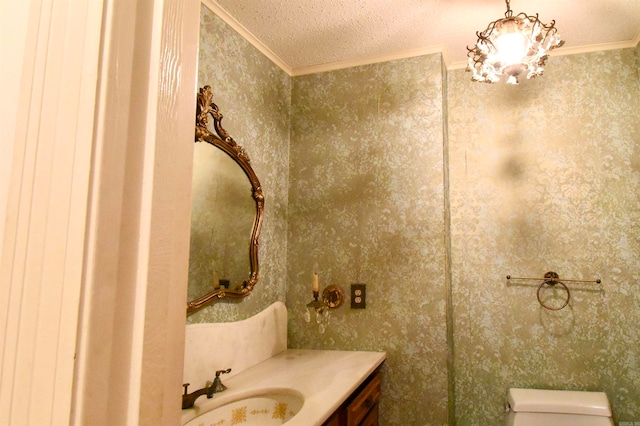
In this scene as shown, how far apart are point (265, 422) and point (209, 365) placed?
321 mm

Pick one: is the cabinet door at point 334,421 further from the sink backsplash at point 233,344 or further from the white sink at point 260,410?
the sink backsplash at point 233,344

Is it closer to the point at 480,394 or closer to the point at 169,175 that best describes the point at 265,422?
the point at 480,394

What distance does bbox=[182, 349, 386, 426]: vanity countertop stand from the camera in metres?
1.35

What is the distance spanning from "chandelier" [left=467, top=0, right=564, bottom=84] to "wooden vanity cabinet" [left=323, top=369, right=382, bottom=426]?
147cm

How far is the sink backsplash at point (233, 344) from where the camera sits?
1.57m

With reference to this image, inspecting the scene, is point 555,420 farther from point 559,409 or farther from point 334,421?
point 334,421

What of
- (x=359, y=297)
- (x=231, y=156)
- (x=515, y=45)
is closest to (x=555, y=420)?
(x=359, y=297)

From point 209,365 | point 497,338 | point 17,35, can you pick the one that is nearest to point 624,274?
point 497,338

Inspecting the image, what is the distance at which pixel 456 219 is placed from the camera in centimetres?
230

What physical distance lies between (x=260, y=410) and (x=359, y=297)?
811 millimetres

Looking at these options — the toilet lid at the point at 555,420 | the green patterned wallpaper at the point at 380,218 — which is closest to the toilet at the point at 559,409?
the toilet lid at the point at 555,420

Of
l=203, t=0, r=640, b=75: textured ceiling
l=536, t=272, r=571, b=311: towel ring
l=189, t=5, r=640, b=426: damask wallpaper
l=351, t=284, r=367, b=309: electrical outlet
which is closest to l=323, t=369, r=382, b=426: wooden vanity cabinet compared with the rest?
l=189, t=5, r=640, b=426: damask wallpaper

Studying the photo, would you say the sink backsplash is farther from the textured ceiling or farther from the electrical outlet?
the textured ceiling

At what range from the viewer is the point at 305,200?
2.36 m
